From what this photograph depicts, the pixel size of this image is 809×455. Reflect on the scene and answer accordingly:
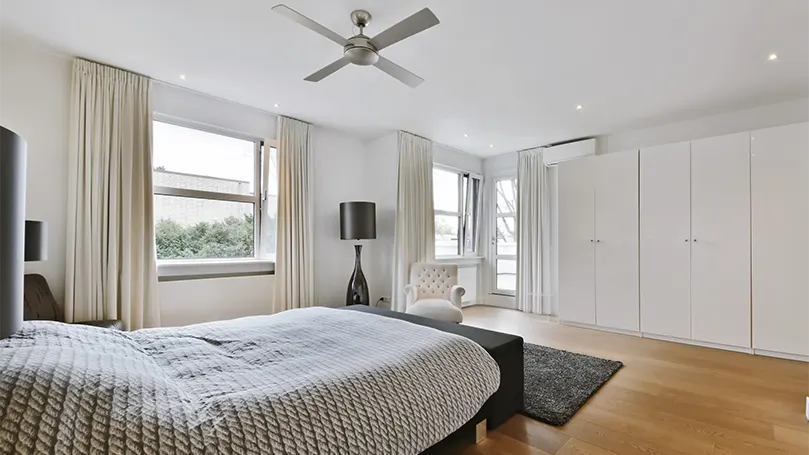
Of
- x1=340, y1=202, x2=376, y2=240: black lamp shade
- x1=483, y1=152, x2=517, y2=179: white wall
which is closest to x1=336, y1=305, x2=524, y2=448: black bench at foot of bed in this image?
x1=340, y1=202, x2=376, y2=240: black lamp shade

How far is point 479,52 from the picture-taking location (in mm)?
2891

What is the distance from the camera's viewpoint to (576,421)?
2.29m

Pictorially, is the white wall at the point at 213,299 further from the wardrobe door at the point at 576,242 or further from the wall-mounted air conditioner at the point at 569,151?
the wall-mounted air conditioner at the point at 569,151

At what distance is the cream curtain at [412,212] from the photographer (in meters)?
4.96

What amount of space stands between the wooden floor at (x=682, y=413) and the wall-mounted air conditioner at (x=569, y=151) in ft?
8.95

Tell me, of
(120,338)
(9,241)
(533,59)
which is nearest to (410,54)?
(533,59)

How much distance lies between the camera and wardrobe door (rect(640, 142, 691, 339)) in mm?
4043

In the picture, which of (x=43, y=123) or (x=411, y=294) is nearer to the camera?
(x=43, y=123)

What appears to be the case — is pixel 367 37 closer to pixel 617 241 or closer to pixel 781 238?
pixel 617 241

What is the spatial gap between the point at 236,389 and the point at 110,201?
273 cm

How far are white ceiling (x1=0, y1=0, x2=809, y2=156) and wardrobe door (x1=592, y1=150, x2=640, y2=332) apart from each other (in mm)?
667

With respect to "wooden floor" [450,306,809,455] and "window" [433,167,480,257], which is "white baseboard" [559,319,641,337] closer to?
"wooden floor" [450,306,809,455]

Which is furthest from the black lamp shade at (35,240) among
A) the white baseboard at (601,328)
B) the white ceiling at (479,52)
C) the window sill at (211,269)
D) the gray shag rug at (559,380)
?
the white baseboard at (601,328)

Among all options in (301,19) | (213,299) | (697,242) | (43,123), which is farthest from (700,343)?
(43,123)
